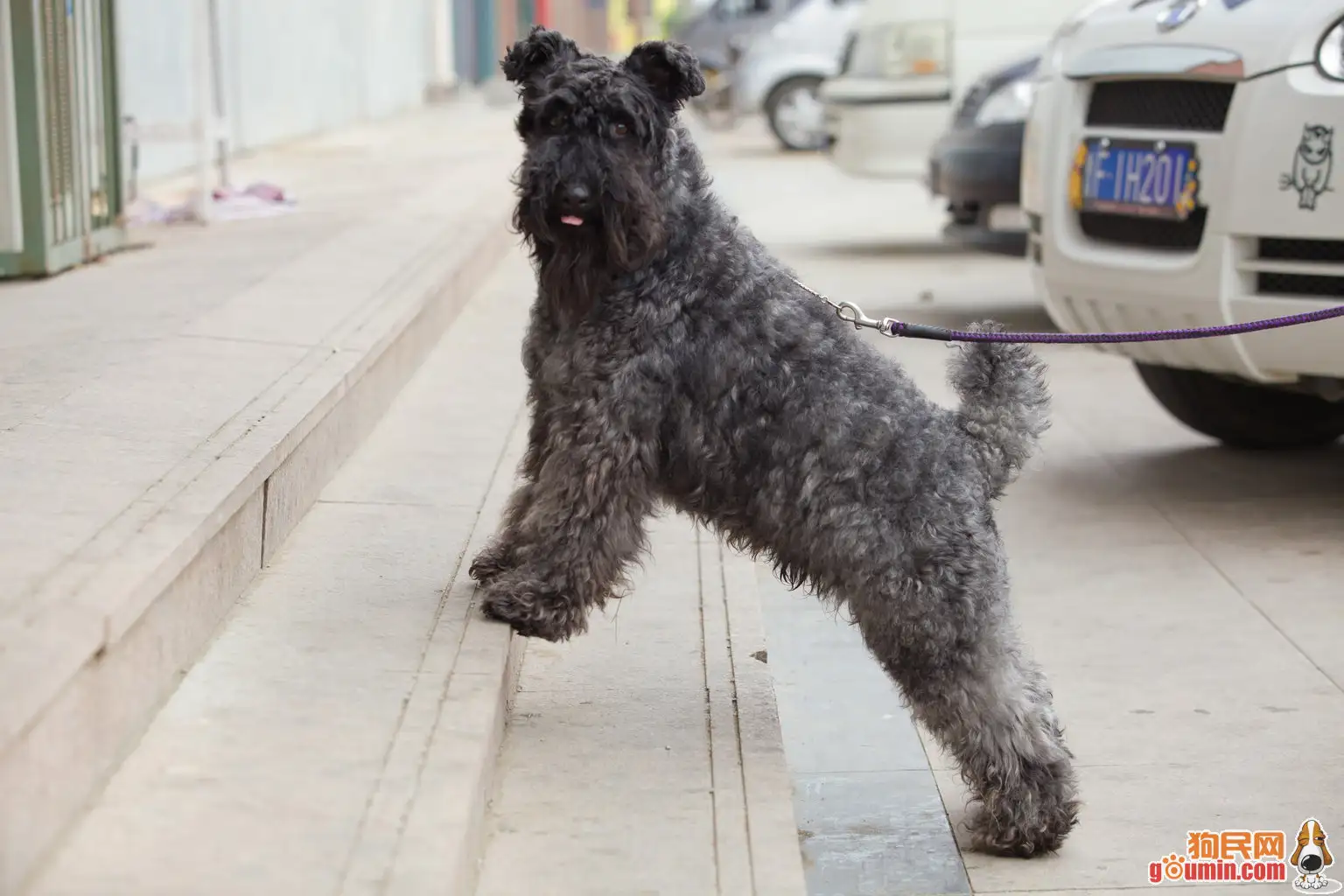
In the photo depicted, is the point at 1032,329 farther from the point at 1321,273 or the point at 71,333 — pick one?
the point at 71,333

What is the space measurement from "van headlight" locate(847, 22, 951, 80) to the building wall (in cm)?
501

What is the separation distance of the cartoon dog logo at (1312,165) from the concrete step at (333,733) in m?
2.64

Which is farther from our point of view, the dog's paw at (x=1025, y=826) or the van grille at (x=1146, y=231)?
the van grille at (x=1146, y=231)

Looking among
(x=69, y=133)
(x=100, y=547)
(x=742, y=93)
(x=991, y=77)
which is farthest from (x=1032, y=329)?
(x=742, y=93)

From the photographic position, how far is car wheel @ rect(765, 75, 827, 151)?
22.9 metres

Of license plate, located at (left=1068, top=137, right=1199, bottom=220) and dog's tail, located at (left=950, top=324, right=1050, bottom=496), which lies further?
license plate, located at (left=1068, top=137, right=1199, bottom=220)

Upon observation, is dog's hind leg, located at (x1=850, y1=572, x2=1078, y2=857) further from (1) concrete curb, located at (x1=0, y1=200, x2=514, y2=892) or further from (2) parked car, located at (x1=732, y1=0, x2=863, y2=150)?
(2) parked car, located at (x1=732, y1=0, x2=863, y2=150)

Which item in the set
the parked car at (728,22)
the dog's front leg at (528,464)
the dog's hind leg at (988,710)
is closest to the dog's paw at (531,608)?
the dog's front leg at (528,464)

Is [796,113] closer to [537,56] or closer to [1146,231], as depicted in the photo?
[1146,231]

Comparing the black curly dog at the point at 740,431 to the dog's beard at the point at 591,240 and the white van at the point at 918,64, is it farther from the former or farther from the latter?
the white van at the point at 918,64

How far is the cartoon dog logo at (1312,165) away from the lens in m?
5.27

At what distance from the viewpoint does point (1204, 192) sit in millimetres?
5652

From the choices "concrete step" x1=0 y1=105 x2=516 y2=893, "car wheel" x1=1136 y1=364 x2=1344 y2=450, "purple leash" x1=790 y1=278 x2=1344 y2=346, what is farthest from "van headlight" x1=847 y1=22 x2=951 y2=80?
"purple leash" x1=790 y1=278 x2=1344 y2=346

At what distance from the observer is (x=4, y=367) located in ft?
16.9
